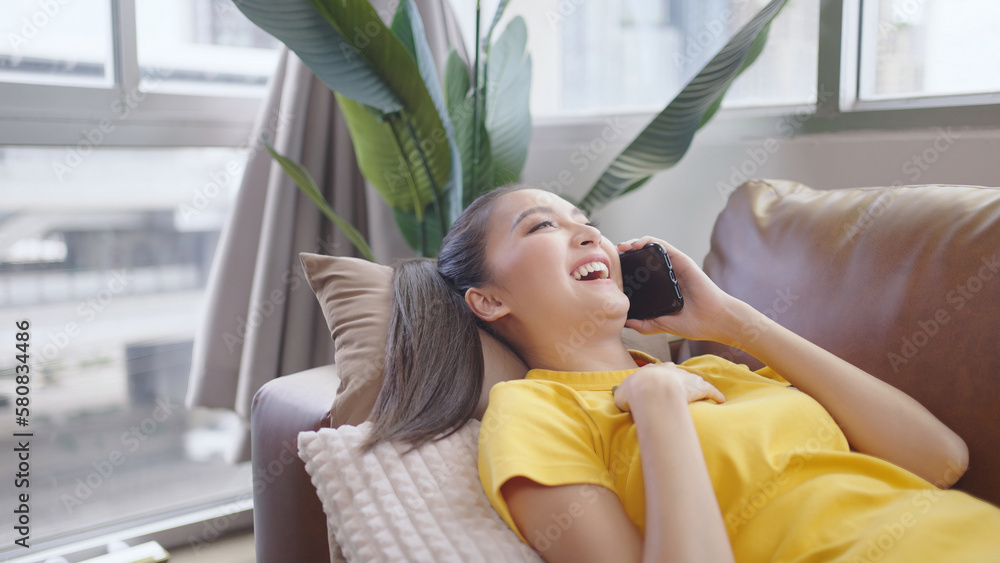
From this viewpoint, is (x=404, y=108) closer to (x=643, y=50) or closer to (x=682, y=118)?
(x=682, y=118)

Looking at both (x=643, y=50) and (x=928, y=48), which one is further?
(x=643, y=50)

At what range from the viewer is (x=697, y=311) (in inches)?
48.1

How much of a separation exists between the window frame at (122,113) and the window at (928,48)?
5.30 feet

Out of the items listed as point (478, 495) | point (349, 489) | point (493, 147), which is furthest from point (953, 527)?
point (493, 147)

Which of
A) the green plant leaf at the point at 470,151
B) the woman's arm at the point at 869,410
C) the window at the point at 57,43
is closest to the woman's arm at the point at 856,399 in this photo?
the woman's arm at the point at 869,410

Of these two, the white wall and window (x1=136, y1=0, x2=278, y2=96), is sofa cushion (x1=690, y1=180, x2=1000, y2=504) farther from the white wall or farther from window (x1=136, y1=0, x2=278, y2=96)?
window (x1=136, y1=0, x2=278, y2=96)

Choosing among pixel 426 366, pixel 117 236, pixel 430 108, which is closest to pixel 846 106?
pixel 430 108

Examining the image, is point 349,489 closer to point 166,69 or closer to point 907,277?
point 907,277

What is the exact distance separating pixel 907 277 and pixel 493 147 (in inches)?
42.2

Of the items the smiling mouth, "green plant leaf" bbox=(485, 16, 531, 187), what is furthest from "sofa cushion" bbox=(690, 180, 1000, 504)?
"green plant leaf" bbox=(485, 16, 531, 187)

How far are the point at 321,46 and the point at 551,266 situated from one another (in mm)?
620

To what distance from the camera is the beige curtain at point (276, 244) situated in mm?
1982

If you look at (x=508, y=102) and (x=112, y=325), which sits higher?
(x=508, y=102)

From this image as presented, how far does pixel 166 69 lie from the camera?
2.00m
